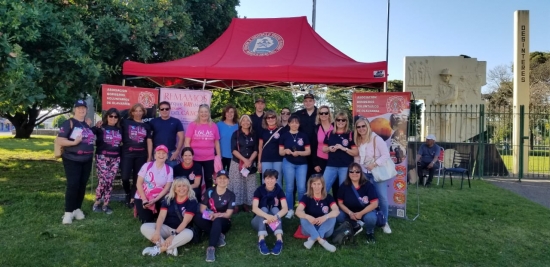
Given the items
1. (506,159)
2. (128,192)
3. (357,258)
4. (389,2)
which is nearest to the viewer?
(357,258)

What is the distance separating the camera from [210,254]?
392cm

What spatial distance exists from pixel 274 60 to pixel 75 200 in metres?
3.63

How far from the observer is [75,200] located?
5180mm

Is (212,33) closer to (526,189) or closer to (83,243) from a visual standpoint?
(83,243)

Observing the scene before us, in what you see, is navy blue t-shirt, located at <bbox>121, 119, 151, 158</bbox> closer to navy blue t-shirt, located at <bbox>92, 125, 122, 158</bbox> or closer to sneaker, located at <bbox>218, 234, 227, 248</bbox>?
navy blue t-shirt, located at <bbox>92, 125, 122, 158</bbox>

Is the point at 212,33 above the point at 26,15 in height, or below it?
above

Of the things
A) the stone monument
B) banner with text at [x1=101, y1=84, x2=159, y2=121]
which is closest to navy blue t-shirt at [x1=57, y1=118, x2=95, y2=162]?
banner with text at [x1=101, y1=84, x2=159, y2=121]

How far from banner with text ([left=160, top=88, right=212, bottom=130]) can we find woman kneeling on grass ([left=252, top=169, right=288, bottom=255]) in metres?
2.24

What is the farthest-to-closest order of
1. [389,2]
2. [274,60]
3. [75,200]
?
1. [389,2]
2. [274,60]
3. [75,200]

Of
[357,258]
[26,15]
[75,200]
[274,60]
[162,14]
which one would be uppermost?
[162,14]

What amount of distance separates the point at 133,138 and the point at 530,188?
9.28 meters

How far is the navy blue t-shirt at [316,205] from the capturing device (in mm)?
4484

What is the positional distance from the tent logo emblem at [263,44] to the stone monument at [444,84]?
29.1 ft

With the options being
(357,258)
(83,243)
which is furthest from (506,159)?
(83,243)
